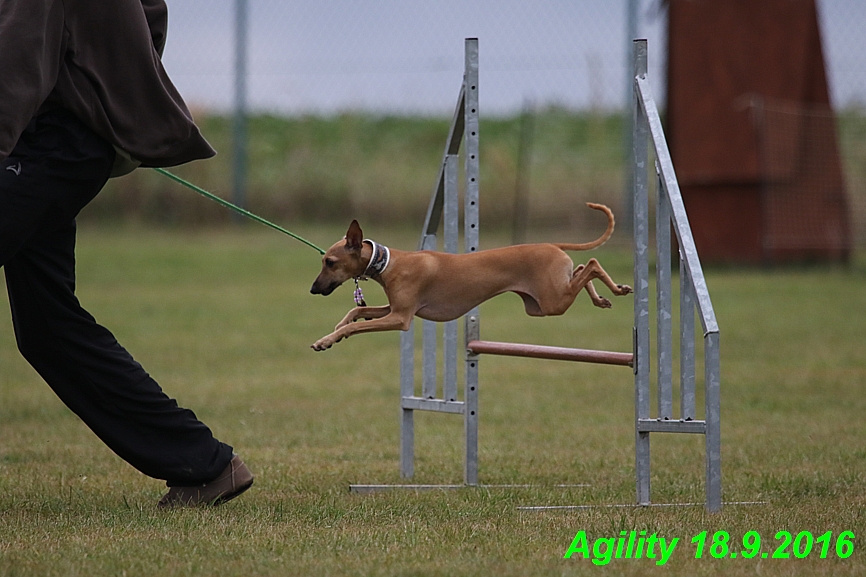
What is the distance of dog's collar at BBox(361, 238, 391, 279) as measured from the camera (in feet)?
11.9

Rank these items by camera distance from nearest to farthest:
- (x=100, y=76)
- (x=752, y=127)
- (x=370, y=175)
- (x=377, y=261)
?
(x=100, y=76) < (x=377, y=261) < (x=752, y=127) < (x=370, y=175)

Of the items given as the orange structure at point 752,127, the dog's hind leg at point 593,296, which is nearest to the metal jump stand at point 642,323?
Result: the dog's hind leg at point 593,296

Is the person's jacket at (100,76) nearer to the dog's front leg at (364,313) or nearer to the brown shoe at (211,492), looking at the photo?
the dog's front leg at (364,313)

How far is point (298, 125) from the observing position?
15.5m

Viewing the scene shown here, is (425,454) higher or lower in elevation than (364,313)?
lower

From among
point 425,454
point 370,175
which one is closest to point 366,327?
point 425,454

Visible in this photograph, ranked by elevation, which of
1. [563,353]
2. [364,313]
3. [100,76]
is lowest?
[563,353]

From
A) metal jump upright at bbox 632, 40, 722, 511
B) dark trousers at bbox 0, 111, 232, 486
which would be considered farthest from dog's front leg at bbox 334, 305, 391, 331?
metal jump upright at bbox 632, 40, 722, 511

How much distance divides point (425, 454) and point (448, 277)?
1618 millimetres

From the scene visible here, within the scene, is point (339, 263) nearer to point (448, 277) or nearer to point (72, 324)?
point (448, 277)

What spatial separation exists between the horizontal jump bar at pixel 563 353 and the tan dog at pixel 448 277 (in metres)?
0.15

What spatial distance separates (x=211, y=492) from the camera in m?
3.81

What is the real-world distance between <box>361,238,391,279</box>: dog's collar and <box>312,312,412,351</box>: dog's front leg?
0.47 feet

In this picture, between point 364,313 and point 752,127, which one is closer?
point 364,313
